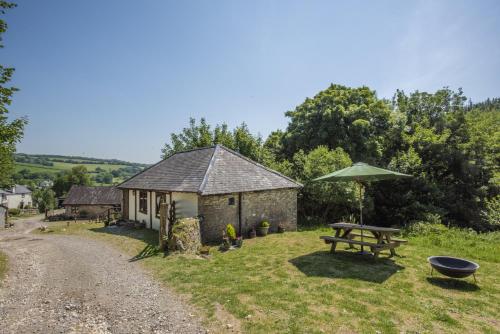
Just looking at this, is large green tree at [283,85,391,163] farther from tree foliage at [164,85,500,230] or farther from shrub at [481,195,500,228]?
shrub at [481,195,500,228]

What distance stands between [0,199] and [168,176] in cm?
5958

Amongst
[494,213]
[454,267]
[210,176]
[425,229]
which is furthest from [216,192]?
[494,213]

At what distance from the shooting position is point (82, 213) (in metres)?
39.2

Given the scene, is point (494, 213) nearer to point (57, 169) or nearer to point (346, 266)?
point (346, 266)

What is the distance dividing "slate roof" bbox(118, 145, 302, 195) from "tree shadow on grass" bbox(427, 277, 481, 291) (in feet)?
29.5

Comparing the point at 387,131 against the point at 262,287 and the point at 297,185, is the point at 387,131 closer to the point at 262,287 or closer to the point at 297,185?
the point at 297,185

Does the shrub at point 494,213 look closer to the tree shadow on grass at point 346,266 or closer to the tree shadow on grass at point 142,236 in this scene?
the tree shadow on grass at point 346,266

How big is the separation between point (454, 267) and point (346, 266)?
2837 mm

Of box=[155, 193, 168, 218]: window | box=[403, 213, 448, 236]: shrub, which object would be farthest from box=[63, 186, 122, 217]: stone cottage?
box=[403, 213, 448, 236]: shrub

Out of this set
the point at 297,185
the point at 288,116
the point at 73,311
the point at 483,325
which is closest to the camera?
the point at 483,325

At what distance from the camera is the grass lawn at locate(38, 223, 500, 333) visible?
17.7 feet

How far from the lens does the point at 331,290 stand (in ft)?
22.7

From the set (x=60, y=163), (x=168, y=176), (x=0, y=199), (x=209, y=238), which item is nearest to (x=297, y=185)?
(x=209, y=238)

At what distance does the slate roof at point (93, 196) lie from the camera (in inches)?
1555
